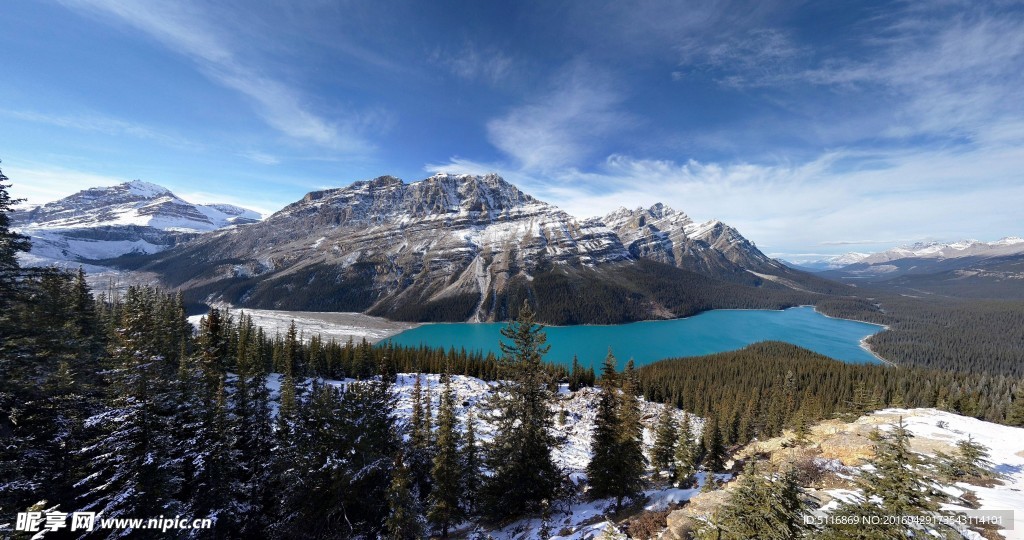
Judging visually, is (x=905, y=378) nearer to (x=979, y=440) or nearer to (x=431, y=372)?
(x=979, y=440)

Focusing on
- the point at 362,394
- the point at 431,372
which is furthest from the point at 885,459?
the point at 431,372

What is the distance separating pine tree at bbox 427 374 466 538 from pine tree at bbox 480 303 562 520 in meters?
3.49

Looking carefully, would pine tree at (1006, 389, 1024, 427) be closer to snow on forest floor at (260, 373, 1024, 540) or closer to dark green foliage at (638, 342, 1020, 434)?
dark green foliage at (638, 342, 1020, 434)

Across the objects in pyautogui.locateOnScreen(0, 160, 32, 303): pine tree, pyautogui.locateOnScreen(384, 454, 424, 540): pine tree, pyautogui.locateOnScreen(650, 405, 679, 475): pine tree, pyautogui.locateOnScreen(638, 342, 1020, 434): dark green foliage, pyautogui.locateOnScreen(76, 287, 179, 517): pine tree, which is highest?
pyautogui.locateOnScreen(0, 160, 32, 303): pine tree

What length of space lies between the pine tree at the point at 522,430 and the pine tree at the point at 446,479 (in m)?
3.49

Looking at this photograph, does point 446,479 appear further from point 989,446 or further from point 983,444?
point 989,446

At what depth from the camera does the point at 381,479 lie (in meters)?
22.8

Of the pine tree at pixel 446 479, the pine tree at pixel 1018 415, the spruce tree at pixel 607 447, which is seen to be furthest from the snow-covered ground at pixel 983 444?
the pine tree at pixel 446 479

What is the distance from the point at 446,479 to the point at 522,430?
8.08 meters

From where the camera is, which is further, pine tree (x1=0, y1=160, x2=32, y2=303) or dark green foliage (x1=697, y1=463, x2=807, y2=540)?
pine tree (x1=0, y1=160, x2=32, y2=303)

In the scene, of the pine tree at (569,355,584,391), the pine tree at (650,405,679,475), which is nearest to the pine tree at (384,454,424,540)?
the pine tree at (650,405,679,475)

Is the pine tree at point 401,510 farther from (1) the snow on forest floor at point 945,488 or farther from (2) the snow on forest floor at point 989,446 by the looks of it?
(2) the snow on forest floor at point 989,446

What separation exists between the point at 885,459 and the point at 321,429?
82.6 feet

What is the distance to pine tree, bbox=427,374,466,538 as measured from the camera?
24.9 meters
